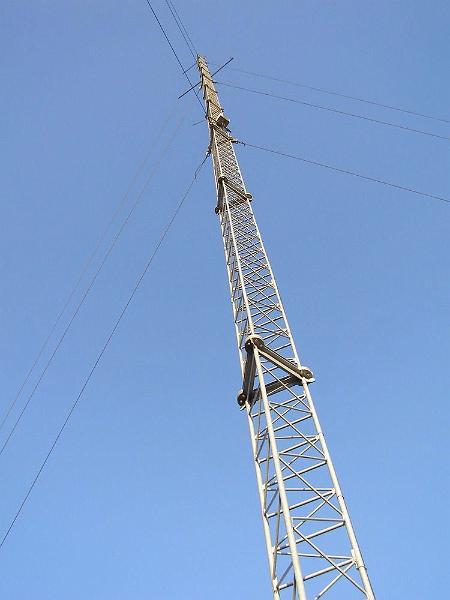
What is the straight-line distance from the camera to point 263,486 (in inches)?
501

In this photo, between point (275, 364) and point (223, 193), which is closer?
point (275, 364)

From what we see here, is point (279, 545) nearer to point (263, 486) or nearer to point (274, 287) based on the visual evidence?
point (263, 486)

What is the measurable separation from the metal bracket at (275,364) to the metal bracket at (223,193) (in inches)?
431

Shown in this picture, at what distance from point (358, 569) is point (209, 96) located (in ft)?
92.3

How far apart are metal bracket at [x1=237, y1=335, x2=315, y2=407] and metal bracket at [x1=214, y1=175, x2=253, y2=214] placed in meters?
11.0

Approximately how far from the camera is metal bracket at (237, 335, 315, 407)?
14.4m

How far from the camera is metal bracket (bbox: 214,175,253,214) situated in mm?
23969

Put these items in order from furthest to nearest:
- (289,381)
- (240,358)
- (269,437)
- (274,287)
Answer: (274,287) → (240,358) → (289,381) → (269,437)

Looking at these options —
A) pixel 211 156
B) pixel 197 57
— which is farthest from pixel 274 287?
pixel 197 57

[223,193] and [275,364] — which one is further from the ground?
[223,193]

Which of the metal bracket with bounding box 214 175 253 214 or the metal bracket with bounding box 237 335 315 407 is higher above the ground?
the metal bracket with bounding box 214 175 253 214

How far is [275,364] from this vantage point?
577 inches

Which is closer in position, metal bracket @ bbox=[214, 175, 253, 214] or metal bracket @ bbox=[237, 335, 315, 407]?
metal bracket @ bbox=[237, 335, 315, 407]

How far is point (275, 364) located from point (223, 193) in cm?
1139
